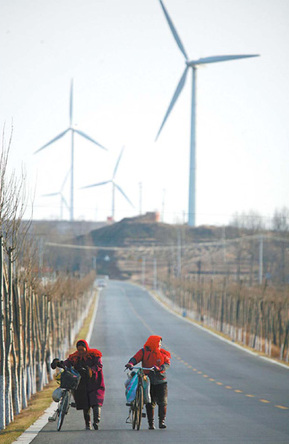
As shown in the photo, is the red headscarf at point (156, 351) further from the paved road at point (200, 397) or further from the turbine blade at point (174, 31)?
the turbine blade at point (174, 31)

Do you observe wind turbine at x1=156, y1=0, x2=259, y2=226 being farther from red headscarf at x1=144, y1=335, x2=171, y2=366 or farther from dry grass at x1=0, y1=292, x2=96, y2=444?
red headscarf at x1=144, y1=335, x2=171, y2=366

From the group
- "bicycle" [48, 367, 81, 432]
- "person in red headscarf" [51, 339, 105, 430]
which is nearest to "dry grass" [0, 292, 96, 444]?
"bicycle" [48, 367, 81, 432]

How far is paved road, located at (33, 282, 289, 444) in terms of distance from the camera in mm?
15742

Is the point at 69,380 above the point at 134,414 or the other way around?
above

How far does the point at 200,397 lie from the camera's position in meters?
26.4

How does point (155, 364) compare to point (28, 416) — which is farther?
point (28, 416)

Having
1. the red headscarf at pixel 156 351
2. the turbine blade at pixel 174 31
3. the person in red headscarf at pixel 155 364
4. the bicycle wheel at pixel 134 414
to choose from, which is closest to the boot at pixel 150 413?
the person in red headscarf at pixel 155 364

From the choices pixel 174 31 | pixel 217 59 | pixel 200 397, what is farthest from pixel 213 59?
pixel 200 397

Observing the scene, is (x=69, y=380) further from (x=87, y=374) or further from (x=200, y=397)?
(x=200, y=397)

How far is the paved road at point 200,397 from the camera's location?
1574 centimetres

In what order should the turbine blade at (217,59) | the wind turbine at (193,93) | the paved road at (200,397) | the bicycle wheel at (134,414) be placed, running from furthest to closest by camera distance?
A: the wind turbine at (193,93) → the turbine blade at (217,59) → the bicycle wheel at (134,414) → the paved road at (200,397)

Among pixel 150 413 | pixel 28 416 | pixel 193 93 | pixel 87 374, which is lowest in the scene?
pixel 28 416

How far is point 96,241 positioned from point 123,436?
184 metres

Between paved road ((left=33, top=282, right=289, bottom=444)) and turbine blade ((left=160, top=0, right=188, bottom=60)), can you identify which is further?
turbine blade ((left=160, top=0, right=188, bottom=60))
